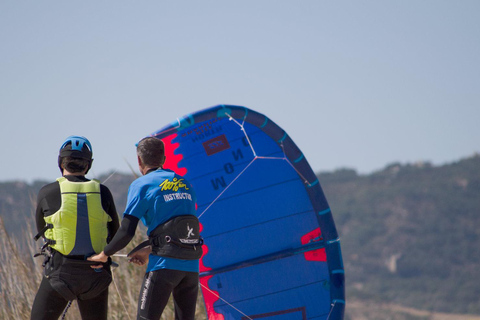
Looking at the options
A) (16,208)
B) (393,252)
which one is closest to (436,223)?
(393,252)

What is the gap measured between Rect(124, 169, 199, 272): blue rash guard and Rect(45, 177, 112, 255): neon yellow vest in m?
0.18

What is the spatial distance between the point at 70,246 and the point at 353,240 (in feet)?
136

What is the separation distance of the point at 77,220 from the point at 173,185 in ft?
1.75

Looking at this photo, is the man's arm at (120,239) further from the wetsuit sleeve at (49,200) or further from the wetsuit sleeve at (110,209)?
the wetsuit sleeve at (49,200)

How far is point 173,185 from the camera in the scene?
3607 millimetres

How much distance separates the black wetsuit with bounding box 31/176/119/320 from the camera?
3469mm

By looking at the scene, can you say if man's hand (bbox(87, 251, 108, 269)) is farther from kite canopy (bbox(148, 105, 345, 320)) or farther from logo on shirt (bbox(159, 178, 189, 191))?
kite canopy (bbox(148, 105, 345, 320))

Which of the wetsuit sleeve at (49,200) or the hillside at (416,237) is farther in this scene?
the hillside at (416,237)

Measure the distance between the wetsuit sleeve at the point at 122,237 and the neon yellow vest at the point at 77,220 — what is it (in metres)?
0.13

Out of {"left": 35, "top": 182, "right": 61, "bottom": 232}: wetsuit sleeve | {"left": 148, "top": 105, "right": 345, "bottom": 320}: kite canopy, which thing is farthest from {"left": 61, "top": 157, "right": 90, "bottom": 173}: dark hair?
{"left": 148, "top": 105, "right": 345, "bottom": 320}: kite canopy

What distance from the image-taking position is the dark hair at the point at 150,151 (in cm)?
363

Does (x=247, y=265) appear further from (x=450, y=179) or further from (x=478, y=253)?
(x=450, y=179)

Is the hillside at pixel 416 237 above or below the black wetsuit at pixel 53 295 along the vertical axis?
below

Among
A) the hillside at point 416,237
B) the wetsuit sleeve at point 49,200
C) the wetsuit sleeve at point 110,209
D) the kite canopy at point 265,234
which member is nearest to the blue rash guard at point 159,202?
the wetsuit sleeve at point 110,209
